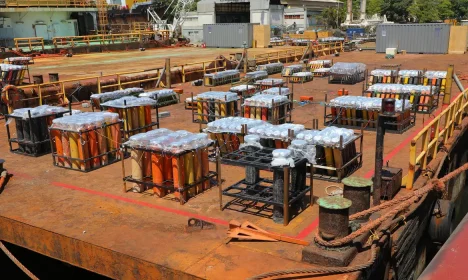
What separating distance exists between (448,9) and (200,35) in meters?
70.3

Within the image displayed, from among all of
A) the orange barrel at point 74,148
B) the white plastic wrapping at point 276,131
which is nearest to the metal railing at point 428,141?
the white plastic wrapping at point 276,131

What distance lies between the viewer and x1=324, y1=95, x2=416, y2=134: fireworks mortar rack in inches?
587

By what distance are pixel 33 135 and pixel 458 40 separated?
4143cm

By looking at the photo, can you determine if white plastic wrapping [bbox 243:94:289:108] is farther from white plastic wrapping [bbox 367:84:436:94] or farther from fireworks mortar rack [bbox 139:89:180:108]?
fireworks mortar rack [bbox 139:89:180:108]

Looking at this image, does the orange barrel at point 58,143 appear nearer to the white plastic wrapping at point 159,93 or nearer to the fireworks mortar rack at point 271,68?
the white plastic wrapping at point 159,93

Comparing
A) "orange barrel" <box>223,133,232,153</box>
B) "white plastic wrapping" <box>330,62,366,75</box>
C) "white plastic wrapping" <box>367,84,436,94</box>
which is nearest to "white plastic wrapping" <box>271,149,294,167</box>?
"orange barrel" <box>223,133,232,153</box>

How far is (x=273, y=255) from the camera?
7262 mm

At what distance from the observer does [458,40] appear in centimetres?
4288

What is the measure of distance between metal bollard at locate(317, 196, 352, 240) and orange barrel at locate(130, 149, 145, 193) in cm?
460

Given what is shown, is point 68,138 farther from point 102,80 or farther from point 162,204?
point 102,80

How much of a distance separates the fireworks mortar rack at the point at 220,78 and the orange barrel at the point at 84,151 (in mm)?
15177

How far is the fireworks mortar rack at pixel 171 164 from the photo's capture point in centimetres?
942

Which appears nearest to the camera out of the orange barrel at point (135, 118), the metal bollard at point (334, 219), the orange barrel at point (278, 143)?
the metal bollard at point (334, 219)

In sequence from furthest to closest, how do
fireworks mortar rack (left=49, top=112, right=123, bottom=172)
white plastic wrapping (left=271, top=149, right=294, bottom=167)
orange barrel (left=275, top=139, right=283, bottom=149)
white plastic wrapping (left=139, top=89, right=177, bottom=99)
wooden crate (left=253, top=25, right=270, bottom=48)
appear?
wooden crate (left=253, top=25, right=270, bottom=48)
white plastic wrapping (left=139, top=89, right=177, bottom=99)
fireworks mortar rack (left=49, top=112, right=123, bottom=172)
orange barrel (left=275, top=139, right=283, bottom=149)
white plastic wrapping (left=271, top=149, right=294, bottom=167)
